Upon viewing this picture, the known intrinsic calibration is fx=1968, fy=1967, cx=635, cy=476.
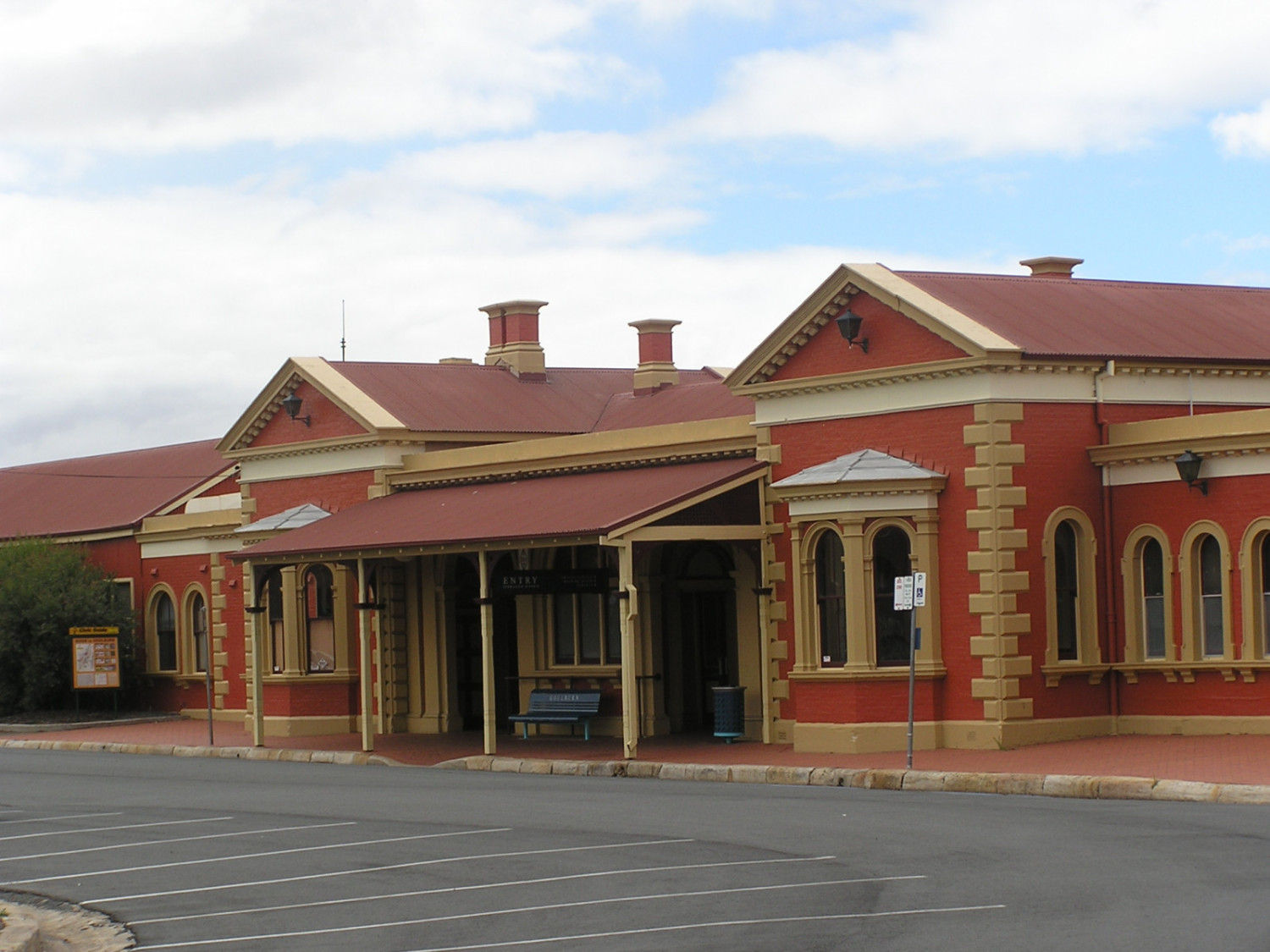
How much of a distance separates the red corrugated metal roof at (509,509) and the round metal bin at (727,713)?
111 inches

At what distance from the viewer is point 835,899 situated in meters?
11.8

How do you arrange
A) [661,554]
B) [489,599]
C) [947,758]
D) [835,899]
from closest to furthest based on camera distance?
[835,899] < [947,758] < [489,599] < [661,554]

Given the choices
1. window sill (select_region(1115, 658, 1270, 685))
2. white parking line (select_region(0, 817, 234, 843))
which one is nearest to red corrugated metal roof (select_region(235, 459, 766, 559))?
window sill (select_region(1115, 658, 1270, 685))

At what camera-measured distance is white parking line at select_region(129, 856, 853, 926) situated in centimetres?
1267

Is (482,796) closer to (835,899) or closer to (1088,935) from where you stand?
(835,899)

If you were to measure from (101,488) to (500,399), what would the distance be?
577 inches

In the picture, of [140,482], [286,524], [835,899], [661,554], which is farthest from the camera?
[140,482]

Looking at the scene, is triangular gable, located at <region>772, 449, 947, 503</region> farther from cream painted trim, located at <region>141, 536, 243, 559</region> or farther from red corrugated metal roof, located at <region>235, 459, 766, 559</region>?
cream painted trim, located at <region>141, 536, 243, 559</region>

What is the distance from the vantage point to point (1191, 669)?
23000mm

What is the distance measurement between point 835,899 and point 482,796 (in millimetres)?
8804

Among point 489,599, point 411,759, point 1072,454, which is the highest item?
point 1072,454

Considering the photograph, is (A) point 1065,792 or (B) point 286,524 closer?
(A) point 1065,792

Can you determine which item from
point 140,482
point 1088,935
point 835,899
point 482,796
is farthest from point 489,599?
point 140,482

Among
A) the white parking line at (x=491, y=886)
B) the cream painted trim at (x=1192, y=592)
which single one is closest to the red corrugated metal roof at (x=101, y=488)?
the cream painted trim at (x=1192, y=592)
